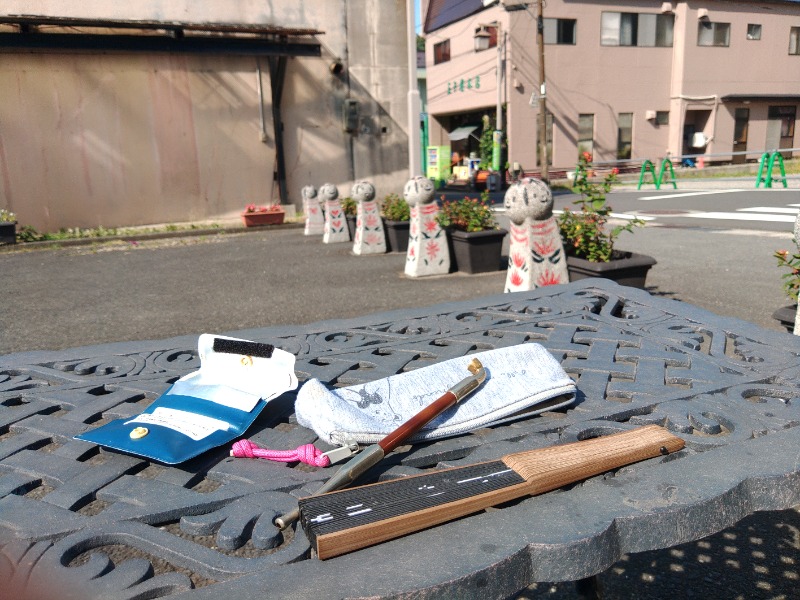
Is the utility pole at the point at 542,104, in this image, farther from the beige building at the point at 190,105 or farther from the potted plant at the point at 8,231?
the potted plant at the point at 8,231

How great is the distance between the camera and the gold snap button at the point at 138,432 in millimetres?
1351

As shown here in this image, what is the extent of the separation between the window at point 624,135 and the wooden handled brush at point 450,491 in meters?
25.6

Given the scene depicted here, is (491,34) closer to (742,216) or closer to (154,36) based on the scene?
(154,36)

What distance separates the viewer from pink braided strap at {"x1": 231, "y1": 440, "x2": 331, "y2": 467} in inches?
49.7

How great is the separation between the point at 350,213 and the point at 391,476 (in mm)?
9954

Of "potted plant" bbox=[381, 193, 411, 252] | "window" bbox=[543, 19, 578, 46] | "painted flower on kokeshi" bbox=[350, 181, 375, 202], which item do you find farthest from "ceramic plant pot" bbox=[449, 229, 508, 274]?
"window" bbox=[543, 19, 578, 46]

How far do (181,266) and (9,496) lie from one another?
7.70m

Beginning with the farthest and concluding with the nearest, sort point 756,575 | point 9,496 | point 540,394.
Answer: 1. point 756,575
2. point 540,394
3. point 9,496

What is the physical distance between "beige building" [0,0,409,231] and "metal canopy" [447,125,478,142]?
44.8 ft

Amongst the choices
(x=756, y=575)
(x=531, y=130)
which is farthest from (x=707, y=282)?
(x=531, y=130)

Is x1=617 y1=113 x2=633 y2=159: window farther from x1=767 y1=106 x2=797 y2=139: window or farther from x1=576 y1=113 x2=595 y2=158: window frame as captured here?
x1=767 y1=106 x2=797 y2=139: window

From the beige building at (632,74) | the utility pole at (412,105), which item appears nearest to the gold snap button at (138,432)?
the utility pole at (412,105)

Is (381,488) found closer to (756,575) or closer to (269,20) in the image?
(756,575)

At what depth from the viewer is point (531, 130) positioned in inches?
928
